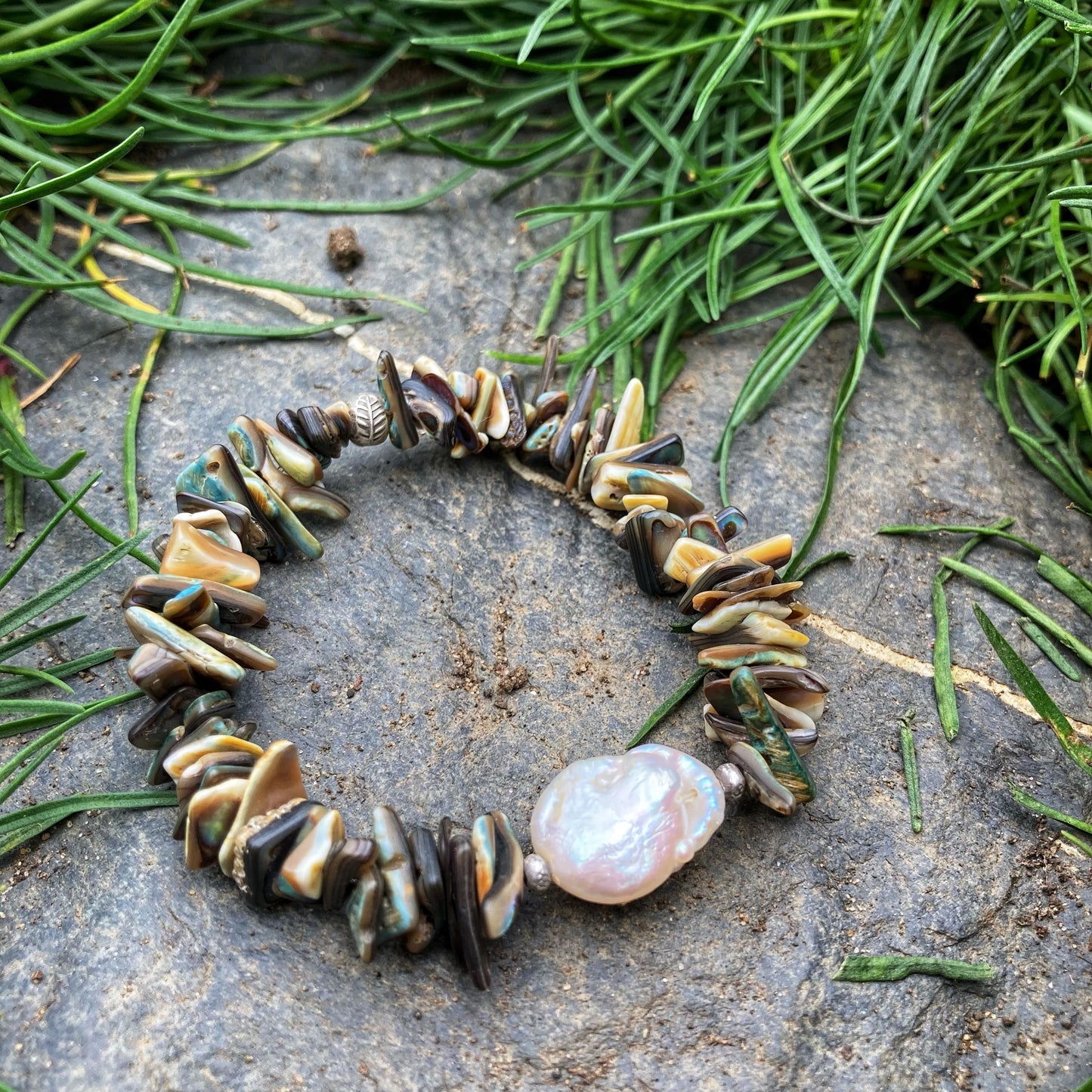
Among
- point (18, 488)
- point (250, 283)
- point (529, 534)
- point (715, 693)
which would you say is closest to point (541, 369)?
point (529, 534)

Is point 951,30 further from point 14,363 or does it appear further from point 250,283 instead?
point 14,363

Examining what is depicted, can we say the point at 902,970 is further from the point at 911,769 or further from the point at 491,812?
the point at 491,812

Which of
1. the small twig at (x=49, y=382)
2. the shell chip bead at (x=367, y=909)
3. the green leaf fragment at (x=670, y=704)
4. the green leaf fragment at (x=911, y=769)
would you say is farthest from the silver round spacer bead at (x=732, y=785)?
the small twig at (x=49, y=382)

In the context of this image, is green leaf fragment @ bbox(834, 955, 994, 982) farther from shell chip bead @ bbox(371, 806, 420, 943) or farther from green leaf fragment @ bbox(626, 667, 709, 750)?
shell chip bead @ bbox(371, 806, 420, 943)

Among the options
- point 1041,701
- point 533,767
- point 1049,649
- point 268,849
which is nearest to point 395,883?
point 268,849

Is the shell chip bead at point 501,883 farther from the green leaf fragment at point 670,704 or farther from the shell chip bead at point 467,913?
the green leaf fragment at point 670,704

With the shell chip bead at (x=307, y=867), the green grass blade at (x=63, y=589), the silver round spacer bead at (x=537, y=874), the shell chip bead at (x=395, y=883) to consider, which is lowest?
the silver round spacer bead at (x=537, y=874)

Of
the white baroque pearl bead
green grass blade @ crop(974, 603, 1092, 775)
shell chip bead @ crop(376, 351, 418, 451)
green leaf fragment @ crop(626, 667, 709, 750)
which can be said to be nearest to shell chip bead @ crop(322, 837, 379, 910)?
the white baroque pearl bead
